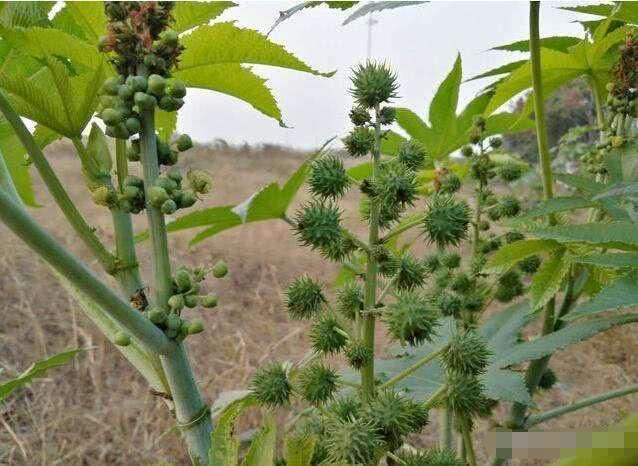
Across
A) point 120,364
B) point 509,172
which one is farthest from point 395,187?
point 120,364

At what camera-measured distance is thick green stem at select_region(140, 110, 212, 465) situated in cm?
78

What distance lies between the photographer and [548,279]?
45.2 inches

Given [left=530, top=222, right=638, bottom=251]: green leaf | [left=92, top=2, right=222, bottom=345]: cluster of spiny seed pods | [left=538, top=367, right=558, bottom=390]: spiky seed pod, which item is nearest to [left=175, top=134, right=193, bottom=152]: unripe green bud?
[left=92, top=2, right=222, bottom=345]: cluster of spiny seed pods

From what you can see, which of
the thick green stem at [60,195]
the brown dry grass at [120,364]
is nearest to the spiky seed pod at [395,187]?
the thick green stem at [60,195]

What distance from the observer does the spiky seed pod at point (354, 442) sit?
29.3 inches

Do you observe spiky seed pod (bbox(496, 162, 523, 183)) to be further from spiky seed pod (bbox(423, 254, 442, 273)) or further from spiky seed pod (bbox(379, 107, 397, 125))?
spiky seed pod (bbox(379, 107, 397, 125))

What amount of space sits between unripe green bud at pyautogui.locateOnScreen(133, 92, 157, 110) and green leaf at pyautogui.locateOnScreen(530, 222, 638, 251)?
0.52 m

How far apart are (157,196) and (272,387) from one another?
0.30m

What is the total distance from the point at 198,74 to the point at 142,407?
305cm

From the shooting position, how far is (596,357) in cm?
439

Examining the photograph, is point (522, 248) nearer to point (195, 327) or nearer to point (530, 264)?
point (530, 264)

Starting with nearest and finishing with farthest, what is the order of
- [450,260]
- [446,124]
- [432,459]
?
[432,459]
[450,260]
[446,124]

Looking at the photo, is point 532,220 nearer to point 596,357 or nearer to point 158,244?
point 158,244

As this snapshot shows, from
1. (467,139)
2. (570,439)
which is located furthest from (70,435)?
(570,439)
